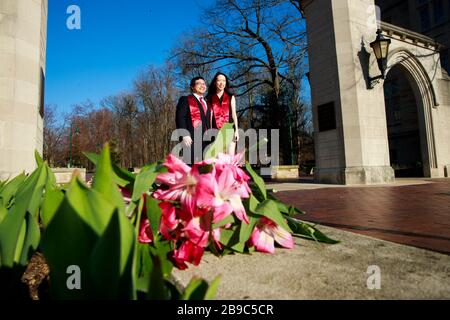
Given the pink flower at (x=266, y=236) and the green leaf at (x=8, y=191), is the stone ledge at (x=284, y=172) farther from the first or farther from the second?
the green leaf at (x=8, y=191)

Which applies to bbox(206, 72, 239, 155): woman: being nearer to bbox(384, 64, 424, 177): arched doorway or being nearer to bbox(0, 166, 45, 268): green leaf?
bbox(0, 166, 45, 268): green leaf

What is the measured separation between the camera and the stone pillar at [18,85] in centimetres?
560

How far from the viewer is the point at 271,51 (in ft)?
69.7

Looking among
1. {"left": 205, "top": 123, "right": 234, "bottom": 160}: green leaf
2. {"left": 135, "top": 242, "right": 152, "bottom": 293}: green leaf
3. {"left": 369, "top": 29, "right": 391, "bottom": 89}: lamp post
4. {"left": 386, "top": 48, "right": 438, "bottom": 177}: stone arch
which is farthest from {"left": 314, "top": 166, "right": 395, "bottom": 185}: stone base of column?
{"left": 135, "top": 242, "right": 152, "bottom": 293}: green leaf

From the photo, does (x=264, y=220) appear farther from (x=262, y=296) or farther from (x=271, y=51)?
(x=271, y=51)

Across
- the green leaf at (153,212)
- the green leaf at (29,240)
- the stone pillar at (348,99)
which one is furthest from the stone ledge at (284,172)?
the green leaf at (29,240)

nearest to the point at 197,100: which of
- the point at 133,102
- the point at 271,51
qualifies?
the point at 271,51

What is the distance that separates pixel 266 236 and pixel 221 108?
352cm

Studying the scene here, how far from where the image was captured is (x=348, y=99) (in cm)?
1081

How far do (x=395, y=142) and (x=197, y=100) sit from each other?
29.6 metres

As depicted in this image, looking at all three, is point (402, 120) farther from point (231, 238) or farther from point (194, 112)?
point (231, 238)

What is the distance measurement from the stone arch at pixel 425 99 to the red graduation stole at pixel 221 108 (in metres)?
12.9

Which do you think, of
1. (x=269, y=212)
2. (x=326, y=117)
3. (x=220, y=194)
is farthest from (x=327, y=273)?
(x=326, y=117)

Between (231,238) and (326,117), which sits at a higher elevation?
(326,117)
